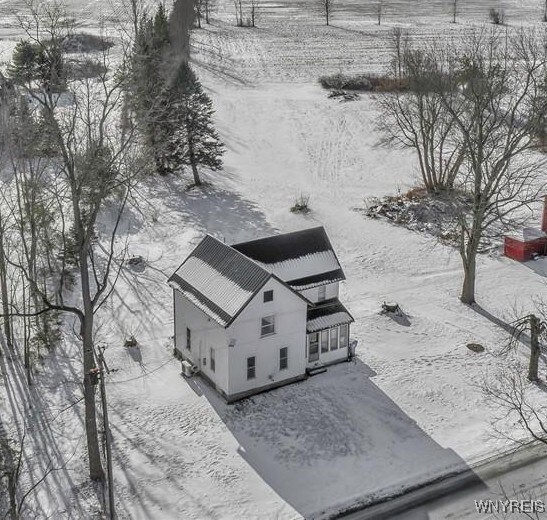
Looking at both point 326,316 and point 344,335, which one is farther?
point 344,335

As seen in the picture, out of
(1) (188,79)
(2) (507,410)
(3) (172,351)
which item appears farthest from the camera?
(1) (188,79)

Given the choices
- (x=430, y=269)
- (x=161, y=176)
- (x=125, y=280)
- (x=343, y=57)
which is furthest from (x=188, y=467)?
(x=343, y=57)

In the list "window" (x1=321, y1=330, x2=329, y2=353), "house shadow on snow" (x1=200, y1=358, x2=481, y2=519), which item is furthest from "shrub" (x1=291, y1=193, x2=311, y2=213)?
"house shadow on snow" (x1=200, y1=358, x2=481, y2=519)

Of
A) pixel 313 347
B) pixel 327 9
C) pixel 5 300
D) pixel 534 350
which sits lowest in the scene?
pixel 313 347

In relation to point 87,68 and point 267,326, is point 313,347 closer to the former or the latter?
point 267,326

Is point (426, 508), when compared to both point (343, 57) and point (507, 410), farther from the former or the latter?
point (343, 57)

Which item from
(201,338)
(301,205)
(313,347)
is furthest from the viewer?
(301,205)

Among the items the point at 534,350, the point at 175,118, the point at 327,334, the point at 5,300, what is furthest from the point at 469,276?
the point at 175,118

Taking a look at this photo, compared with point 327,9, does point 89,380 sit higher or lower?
lower
